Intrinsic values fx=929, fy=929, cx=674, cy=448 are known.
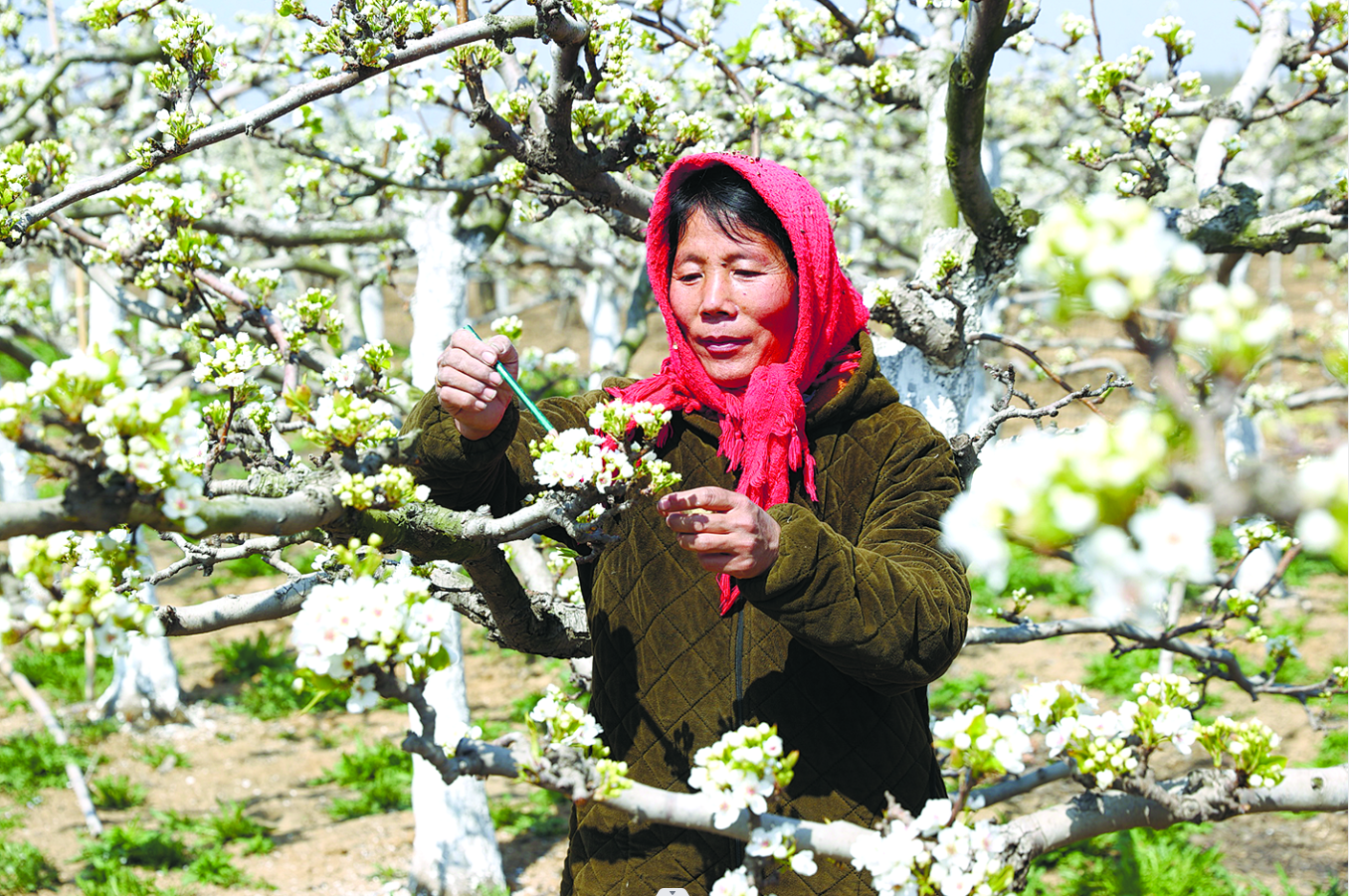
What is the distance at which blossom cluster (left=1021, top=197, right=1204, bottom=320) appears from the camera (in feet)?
2.31

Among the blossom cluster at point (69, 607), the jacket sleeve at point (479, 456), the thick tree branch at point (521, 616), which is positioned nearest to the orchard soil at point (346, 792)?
the thick tree branch at point (521, 616)

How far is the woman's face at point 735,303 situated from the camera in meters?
2.09

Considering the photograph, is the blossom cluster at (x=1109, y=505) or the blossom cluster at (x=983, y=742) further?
the blossom cluster at (x=983, y=742)

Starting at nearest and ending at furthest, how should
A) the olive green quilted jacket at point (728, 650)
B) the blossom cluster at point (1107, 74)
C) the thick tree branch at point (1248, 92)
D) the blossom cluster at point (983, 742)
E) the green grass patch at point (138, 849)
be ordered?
the blossom cluster at point (983, 742), the olive green quilted jacket at point (728, 650), the blossom cluster at point (1107, 74), the thick tree branch at point (1248, 92), the green grass patch at point (138, 849)

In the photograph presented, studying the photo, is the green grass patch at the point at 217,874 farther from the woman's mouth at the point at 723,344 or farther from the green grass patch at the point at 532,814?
the woman's mouth at the point at 723,344

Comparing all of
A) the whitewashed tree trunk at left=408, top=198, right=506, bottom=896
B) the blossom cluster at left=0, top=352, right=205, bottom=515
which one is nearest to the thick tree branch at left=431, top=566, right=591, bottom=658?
the blossom cluster at left=0, top=352, right=205, bottom=515

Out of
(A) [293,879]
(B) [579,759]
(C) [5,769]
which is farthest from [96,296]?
(B) [579,759]

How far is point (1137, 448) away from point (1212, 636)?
3772mm

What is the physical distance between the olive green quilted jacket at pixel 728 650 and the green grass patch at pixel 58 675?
6.60 metres

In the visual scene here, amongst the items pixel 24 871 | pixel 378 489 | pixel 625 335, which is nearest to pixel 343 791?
pixel 24 871

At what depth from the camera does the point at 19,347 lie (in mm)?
5359

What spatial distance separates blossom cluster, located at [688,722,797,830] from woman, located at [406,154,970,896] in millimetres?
485

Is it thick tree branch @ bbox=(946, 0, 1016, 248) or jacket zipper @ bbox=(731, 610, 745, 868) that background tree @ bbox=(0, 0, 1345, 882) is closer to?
thick tree branch @ bbox=(946, 0, 1016, 248)

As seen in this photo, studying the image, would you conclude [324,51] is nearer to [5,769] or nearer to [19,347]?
[19,347]
